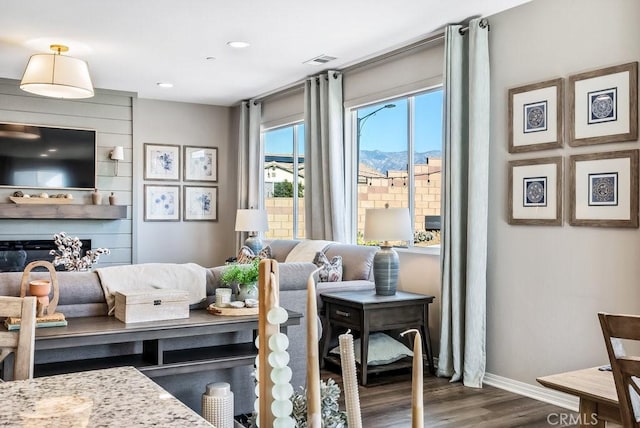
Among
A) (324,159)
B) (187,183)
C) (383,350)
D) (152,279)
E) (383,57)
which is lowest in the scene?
(383,350)

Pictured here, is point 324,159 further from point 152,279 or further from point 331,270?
point 152,279

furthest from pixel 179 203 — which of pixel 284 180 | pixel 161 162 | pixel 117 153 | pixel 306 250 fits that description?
pixel 306 250

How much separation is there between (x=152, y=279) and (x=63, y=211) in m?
4.19

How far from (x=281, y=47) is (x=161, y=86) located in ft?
7.45

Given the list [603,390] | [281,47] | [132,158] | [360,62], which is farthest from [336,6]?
[132,158]

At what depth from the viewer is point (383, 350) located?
14.9 feet

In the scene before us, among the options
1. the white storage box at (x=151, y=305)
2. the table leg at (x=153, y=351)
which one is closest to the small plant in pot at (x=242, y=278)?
the white storage box at (x=151, y=305)

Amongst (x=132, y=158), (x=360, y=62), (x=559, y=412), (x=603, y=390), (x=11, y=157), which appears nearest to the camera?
(x=603, y=390)

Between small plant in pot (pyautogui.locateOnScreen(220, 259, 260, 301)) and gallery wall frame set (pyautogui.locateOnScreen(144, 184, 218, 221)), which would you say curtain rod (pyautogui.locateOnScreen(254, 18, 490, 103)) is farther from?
small plant in pot (pyautogui.locateOnScreen(220, 259, 260, 301))

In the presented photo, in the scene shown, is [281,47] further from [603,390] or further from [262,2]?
[603,390]

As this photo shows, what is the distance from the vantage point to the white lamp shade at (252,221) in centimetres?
694

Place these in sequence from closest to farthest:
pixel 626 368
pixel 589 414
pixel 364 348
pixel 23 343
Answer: pixel 23 343, pixel 626 368, pixel 589 414, pixel 364 348

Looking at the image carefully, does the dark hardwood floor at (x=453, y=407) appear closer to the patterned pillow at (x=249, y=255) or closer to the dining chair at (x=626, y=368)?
the dining chair at (x=626, y=368)

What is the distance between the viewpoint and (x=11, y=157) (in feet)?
22.2
